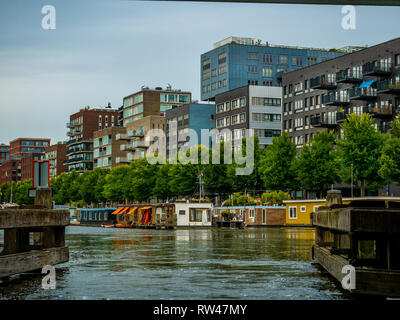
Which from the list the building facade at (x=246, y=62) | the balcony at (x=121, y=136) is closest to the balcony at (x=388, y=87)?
the building facade at (x=246, y=62)

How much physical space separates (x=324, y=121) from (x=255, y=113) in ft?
90.9

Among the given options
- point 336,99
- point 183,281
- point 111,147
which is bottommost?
point 183,281

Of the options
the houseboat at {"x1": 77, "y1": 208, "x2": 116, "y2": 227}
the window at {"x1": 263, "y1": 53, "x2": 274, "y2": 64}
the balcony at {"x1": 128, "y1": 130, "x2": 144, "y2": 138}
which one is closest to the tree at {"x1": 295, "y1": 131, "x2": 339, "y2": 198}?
the houseboat at {"x1": 77, "y1": 208, "x2": 116, "y2": 227}

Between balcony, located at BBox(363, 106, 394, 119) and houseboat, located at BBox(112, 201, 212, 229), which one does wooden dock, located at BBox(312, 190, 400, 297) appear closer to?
houseboat, located at BBox(112, 201, 212, 229)

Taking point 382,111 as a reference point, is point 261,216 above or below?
below

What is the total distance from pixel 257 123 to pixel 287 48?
31492 millimetres

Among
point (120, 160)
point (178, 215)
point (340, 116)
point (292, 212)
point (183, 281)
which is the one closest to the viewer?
point (183, 281)

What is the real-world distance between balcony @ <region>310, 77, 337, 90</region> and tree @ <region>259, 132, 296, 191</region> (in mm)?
15871

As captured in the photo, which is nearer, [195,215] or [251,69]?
[195,215]

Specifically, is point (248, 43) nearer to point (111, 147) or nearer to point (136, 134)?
point (136, 134)

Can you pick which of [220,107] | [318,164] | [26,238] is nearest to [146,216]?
[318,164]

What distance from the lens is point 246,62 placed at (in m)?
150

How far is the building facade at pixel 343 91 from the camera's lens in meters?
89.8
